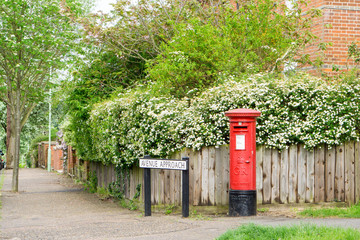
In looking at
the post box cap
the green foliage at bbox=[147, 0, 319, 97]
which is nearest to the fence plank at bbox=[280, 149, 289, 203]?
the post box cap

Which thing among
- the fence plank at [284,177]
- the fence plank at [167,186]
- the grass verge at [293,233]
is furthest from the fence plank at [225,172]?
the grass verge at [293,233]

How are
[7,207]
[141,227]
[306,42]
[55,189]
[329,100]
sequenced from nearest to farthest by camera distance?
1. [141,227]
2. [329,100]
3. [7,207]
4. [306,42]
5. [55,189]

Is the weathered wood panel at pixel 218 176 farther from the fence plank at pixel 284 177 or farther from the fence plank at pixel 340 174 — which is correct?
the fence plank at pixel 340 174

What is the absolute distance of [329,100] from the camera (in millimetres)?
9570

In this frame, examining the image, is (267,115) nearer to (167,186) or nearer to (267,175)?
(267,175)

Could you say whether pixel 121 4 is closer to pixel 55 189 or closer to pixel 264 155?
pixel 55 189

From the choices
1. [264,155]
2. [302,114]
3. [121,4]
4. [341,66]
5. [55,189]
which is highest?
[121,4]

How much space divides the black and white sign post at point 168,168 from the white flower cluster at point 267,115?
456 mm

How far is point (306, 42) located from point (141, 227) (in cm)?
776

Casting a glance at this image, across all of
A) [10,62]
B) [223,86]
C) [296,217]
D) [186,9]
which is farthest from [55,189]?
[296,217]

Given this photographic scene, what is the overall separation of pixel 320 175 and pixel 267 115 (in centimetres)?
158

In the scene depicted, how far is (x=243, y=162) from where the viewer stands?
906cm

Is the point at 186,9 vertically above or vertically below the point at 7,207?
above

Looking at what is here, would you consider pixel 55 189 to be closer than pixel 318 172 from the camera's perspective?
No
